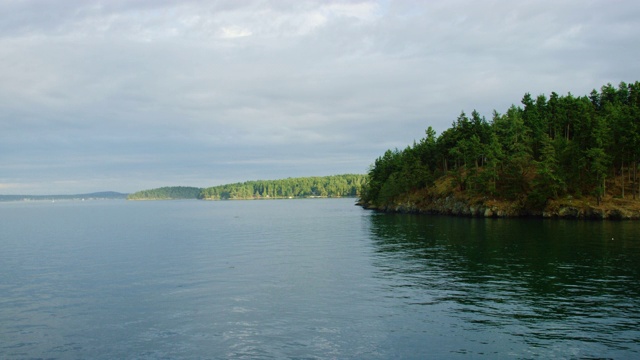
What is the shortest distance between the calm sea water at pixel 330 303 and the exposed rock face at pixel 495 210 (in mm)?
51329

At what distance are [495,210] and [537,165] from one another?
57.2 feet

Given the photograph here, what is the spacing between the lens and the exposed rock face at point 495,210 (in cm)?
11556

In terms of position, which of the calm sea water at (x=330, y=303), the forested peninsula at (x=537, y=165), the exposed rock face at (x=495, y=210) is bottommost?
the calm sea water at (x=330, y=303)

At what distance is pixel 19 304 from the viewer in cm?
3822

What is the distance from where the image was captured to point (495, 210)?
138m

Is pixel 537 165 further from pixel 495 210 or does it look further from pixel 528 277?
pixel 528 277

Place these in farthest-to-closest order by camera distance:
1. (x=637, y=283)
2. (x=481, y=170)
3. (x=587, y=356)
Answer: (x=481, y=170)
(x=637, y=283)
(x=587, y=356)

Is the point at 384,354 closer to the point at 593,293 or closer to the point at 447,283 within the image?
the point at 447,283

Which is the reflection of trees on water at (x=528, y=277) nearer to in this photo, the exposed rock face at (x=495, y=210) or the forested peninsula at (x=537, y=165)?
the exposed rock face at (x=495, y=210)

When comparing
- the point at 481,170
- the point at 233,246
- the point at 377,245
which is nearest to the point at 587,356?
the point at 377,245

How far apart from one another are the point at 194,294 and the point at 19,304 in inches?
551

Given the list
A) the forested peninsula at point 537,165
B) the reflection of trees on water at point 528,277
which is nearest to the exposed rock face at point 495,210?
the forested peninsula at point 537,165

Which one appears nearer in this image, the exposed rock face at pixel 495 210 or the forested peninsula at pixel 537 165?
the exposed rock face at pixel 495 210

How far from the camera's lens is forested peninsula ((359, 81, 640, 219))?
4769 inches
